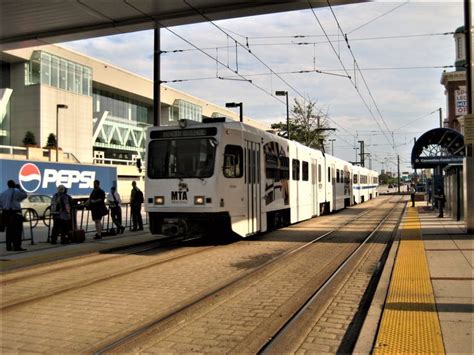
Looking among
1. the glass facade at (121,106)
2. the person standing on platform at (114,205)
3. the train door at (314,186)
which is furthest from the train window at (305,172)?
the glass facade at (121,106)

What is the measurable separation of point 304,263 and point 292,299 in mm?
3172

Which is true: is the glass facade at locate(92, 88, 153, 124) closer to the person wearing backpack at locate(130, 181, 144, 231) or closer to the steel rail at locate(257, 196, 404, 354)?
the person wearing backpack at locate(130, 181, 144, 231)

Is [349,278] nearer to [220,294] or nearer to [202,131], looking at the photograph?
[220,294]

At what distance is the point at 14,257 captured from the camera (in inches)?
441

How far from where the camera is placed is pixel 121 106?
7319cm

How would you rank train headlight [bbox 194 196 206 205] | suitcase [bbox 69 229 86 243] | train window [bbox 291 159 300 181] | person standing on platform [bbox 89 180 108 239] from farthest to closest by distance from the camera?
train window [bbox 291 159 300 181] < person standing on platform [bbox 89 180 108 239] < suitcase [bbox 69 229 86 243] < train headlight [bbox 194 196 206 205]

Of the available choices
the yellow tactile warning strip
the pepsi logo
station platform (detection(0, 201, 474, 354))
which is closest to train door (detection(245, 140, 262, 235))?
station platform (detection(0, 201, 474, 354))

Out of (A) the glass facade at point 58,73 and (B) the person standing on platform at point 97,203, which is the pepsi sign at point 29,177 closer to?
(B) the person standing on platform at point 97,203

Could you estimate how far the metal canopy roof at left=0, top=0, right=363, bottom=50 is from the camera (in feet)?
46.0

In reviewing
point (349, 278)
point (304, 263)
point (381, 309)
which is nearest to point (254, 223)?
point (304, 263)

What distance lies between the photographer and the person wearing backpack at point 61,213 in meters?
13.3

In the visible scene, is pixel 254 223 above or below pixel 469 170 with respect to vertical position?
below

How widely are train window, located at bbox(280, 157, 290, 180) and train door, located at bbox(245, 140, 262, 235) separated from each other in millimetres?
2382

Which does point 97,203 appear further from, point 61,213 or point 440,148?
point 440,148
